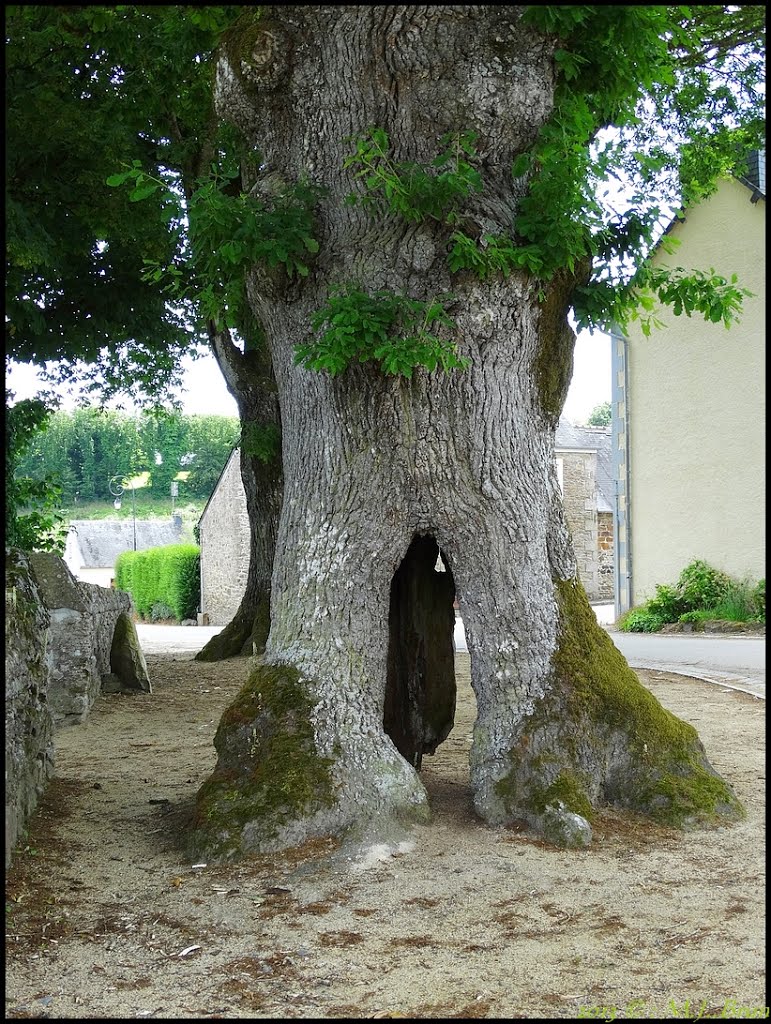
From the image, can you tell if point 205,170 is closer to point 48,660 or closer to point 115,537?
point 48,660

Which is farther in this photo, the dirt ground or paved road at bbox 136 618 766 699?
paved road at bbox 136 618 766 699

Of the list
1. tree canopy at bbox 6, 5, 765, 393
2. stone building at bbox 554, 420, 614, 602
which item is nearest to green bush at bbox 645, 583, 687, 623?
tree canopy at bbox 6, 5, 765, 393

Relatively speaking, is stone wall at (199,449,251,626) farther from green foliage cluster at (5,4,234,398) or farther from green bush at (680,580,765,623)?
green foliage cluster at (5,4,234,398)

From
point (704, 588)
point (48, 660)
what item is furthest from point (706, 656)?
point (48, 660)

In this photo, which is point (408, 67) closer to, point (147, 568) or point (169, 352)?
point (169, 352)

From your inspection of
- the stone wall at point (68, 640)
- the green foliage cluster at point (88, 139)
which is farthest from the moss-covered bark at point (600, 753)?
the green foliage cluster at point (88, 139)

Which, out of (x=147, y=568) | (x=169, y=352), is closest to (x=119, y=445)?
(x=147, y=568)

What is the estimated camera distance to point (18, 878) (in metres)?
4.51

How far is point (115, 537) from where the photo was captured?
63.0 m

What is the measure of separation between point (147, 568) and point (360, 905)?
37603mm

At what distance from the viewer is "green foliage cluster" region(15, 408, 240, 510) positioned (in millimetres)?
79312

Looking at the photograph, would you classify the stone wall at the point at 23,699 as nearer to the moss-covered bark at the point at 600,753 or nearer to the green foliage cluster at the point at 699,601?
the moss-covered bark at the point at 600,753

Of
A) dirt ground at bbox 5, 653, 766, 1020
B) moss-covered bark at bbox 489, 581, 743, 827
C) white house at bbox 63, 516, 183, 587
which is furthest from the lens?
white house at bbox 63, 516, 183, 587

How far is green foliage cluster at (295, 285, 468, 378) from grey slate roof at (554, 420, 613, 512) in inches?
1041
